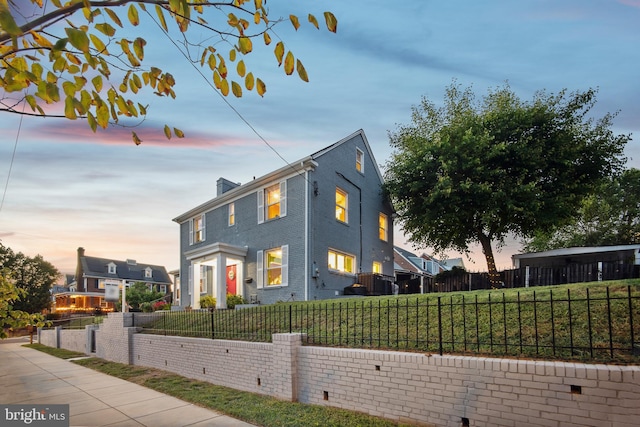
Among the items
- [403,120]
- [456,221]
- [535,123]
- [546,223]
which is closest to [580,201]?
[546,223]

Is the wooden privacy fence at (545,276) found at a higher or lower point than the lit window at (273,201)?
lower

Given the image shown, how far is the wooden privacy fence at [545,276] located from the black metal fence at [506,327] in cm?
772

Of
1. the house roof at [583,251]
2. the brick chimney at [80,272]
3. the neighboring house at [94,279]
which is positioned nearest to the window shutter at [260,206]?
the house roof at [583,251]

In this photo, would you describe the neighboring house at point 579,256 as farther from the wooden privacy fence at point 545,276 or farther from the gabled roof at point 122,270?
the gabled roof at point 122,270

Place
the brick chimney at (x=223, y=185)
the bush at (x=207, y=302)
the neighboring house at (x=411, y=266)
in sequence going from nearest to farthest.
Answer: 1. the bush at (x=207, y=302)
2. the brick chimney at (x=223, y=185)
3. the neighboring house at (x=411, y=266)

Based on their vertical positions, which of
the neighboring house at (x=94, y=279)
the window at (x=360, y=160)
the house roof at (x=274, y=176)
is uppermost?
the window at (x=360, y=160)

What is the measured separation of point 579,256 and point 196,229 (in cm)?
2172

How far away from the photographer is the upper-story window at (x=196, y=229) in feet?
75.3

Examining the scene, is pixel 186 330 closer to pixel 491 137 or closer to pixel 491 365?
pixel 491 365

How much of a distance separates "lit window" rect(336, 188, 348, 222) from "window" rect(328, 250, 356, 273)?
1.77m

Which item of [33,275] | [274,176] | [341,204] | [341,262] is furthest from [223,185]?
[33,275]

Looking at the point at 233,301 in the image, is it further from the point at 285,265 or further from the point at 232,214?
the point at 232,214

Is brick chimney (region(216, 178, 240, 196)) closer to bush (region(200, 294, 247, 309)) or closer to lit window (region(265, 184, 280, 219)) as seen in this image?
lit window (region(265, 184, 280, 219))

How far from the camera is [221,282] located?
17.7 metres
